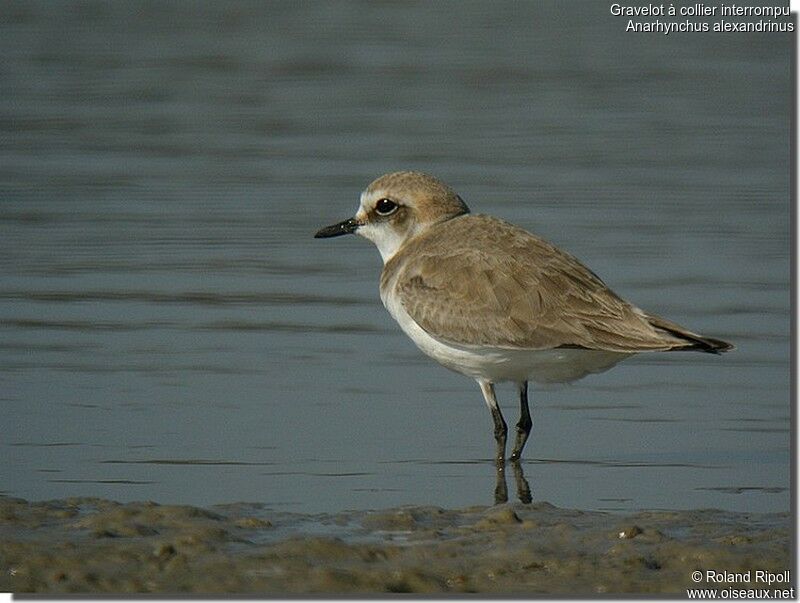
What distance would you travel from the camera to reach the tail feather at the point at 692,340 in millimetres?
7297

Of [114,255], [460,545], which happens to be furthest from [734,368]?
[114,255]

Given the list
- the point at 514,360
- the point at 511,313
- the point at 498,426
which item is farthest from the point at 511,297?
the point at 498,426

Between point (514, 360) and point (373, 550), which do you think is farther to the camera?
point (514, 360)

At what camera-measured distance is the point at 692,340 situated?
24.5 feet

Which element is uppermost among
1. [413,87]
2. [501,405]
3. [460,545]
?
[413,87]

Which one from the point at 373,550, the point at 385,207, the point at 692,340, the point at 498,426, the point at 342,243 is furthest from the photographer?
the point at 342,243

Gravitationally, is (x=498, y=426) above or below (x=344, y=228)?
below

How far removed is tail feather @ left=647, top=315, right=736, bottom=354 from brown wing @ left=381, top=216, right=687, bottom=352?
1.0 inches

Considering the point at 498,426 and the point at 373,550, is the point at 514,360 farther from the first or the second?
the point at 373,550

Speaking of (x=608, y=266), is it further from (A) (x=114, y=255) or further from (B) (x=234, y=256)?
(A) (x=114, y=255)

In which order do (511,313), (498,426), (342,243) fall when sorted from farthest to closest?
(342,243) < (498,426) < (511,313)

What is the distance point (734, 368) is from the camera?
10000 mm

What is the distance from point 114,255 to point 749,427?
18.3 feet

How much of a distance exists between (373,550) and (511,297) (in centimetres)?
202
